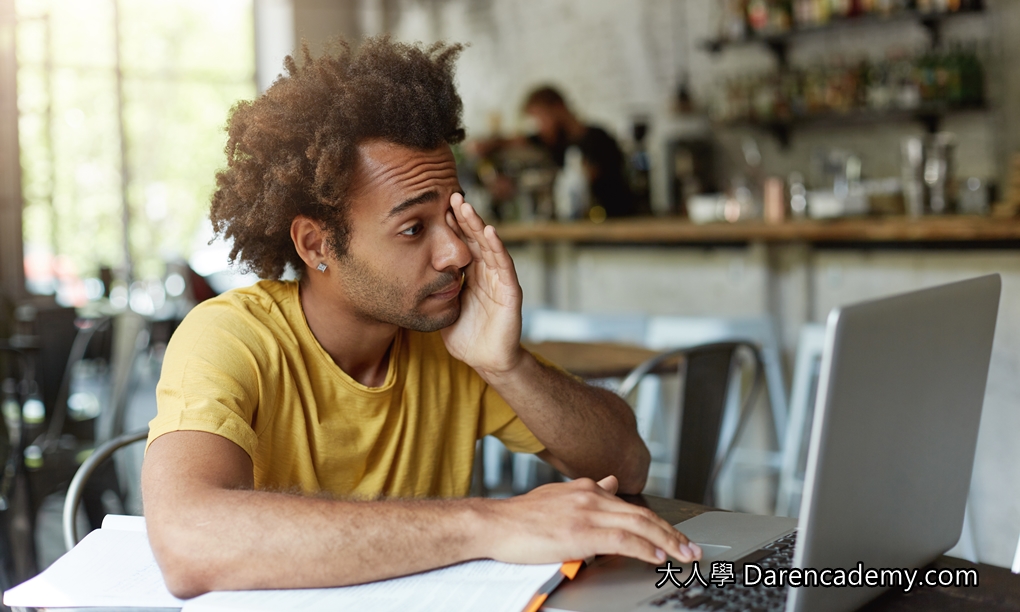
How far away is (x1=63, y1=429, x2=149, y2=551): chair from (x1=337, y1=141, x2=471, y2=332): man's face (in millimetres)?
429

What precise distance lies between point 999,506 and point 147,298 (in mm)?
7138

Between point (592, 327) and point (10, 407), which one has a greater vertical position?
point (592, 327)

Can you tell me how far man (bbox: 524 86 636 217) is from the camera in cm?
515

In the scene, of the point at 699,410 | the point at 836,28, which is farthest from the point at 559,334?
the point at 836,28

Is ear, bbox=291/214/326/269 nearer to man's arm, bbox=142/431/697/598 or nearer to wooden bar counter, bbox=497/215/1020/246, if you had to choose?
man's arm, bbox=142/431/697/598

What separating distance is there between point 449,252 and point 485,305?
0.16 m

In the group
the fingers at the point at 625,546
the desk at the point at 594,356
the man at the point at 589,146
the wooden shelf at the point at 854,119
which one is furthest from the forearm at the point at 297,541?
the wooden shelf at the point at 854,119

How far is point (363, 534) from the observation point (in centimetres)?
99

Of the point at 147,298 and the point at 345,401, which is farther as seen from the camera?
the point at 147,298

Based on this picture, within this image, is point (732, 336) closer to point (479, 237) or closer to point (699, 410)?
point (699, 410)

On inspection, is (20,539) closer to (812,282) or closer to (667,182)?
(812,282)

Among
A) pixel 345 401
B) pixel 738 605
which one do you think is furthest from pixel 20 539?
pixel 738 605

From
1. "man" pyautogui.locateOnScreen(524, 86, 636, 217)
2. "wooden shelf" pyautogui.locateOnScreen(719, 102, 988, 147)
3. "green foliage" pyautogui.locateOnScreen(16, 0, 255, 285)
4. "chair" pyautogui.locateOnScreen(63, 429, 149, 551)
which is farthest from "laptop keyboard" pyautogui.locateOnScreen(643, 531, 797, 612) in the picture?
"green foliage" pyautogui.locateOnScreen(16, 0, 255, 285)

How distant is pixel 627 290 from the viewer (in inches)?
167
